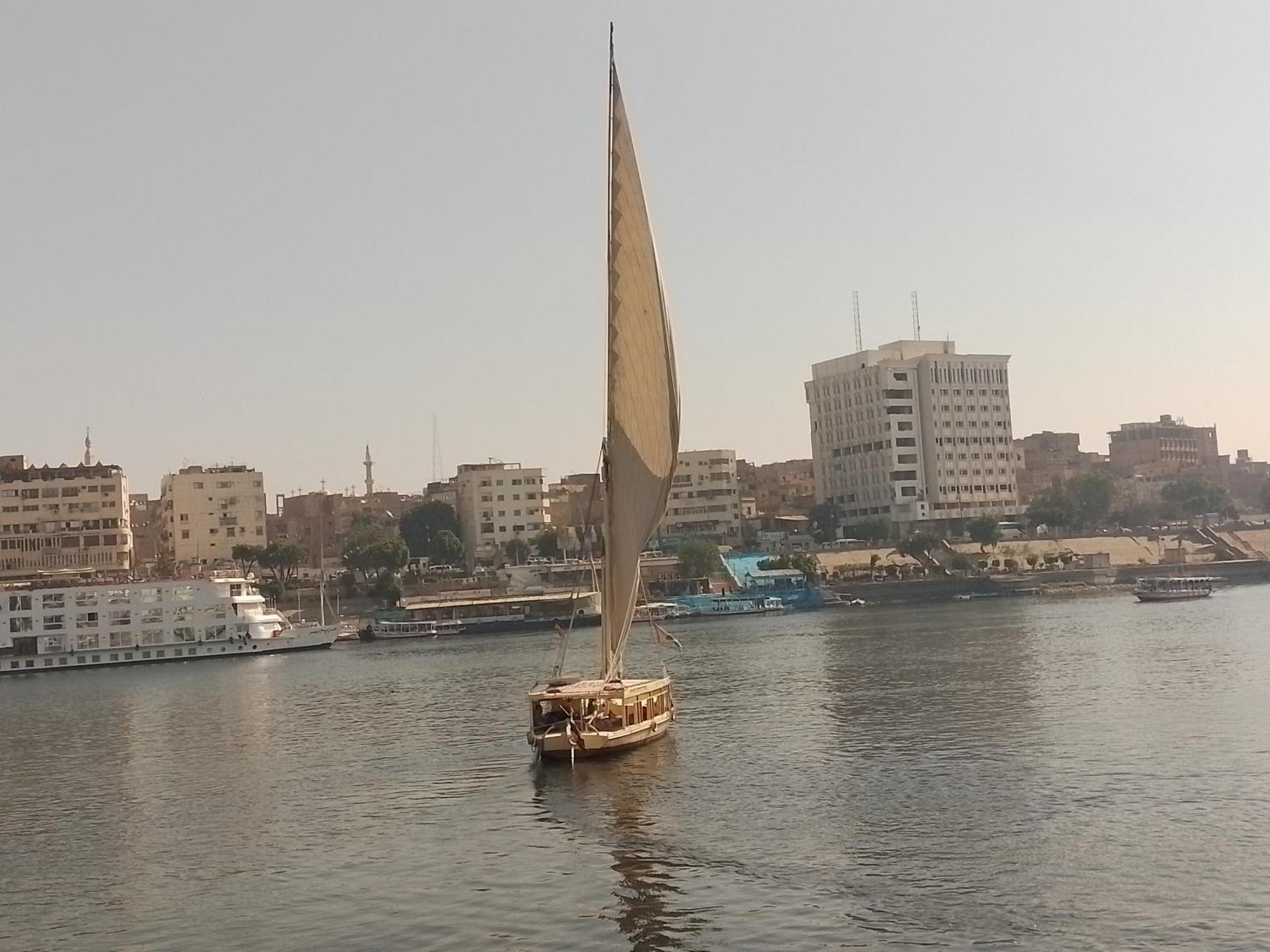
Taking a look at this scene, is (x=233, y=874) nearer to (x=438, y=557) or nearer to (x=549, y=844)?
(x=549, y=844)

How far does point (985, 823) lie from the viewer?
2714 cm

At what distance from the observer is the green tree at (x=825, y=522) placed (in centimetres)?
15338

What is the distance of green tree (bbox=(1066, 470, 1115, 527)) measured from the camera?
509 ft

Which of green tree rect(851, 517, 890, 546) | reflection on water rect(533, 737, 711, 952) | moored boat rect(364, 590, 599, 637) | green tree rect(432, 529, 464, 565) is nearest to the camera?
reflection on water rect(533, 737, 711, 952)

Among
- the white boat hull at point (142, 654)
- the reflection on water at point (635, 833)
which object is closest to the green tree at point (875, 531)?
the white boat hull at point (142, 654)

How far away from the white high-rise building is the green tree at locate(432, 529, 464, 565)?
4440 centimetres

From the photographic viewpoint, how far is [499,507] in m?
145

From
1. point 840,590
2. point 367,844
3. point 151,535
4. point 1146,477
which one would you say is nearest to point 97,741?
point 367,844

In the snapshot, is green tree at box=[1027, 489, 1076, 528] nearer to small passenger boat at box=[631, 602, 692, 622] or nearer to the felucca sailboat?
small passenger boat at box=[631, 602, 692, 622]

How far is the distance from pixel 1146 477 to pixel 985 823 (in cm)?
17811

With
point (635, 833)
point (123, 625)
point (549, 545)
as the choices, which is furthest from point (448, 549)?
point (635, 833)

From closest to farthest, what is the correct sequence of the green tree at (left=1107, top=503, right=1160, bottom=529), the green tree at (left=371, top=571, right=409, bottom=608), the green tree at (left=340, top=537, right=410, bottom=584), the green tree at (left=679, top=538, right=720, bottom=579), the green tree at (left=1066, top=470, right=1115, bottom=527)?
the green tree at (left=371, top=571, right=409, bottom=608) → the green tree at (left=340, top=537, right=410, bottom=584) → the green tree at (left=679, top=538, right=720, bottom=579) → the green tree at (left=1066, top=470, right=1115, bottom=527) → the green tree at (left=1107, top=503, right=1160, bottom=529)

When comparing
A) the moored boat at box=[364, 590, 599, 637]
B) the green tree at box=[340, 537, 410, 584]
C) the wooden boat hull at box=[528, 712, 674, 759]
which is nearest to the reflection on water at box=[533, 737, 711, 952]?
the wooden boat hull at box=[528, 712, 674, 759]

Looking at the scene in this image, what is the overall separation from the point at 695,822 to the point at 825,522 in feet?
414
